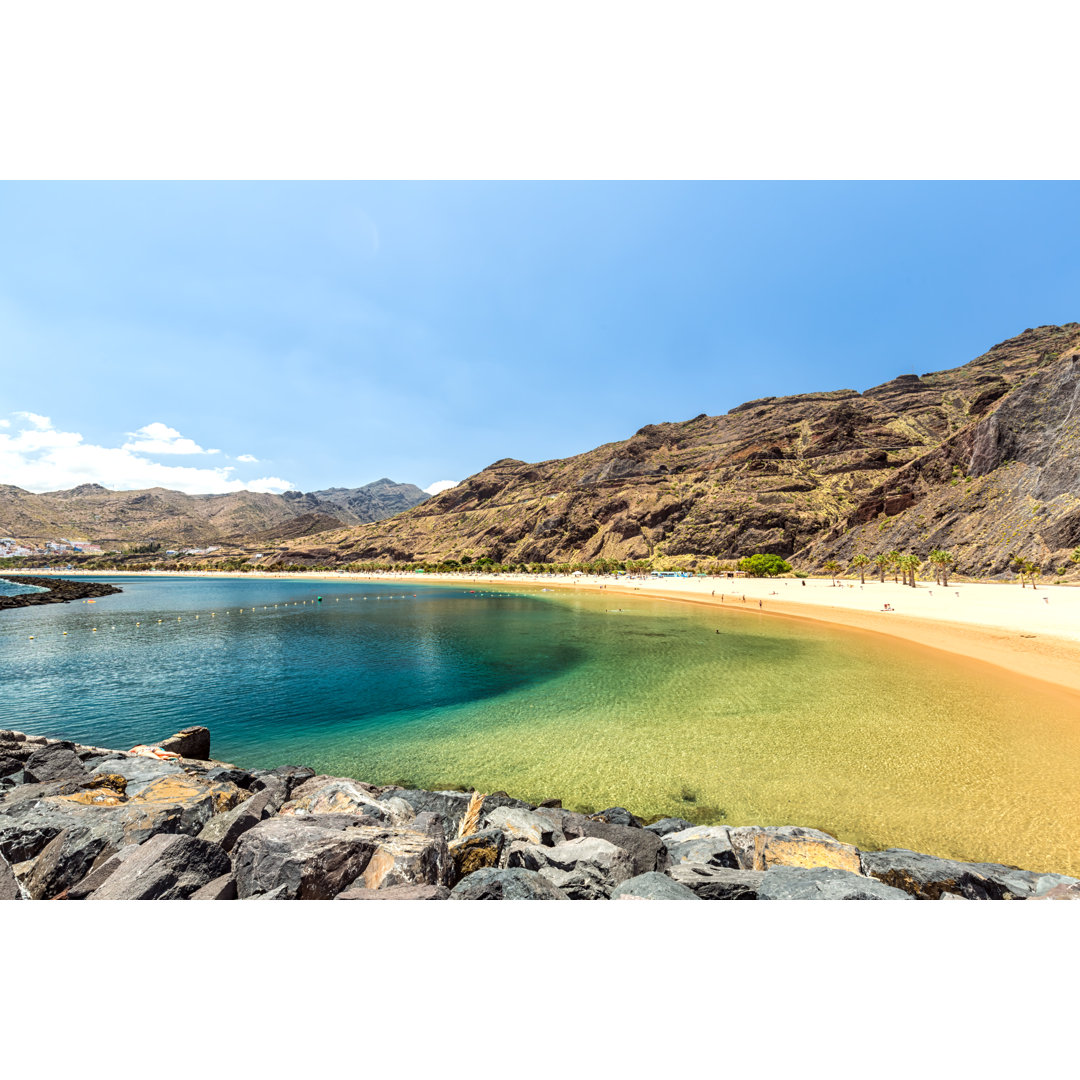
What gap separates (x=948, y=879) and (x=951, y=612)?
40144 mm

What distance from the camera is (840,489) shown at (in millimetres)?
112688

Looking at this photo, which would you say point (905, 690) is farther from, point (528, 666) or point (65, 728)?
point (65, 728)

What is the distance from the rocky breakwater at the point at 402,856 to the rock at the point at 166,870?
0.01 metres

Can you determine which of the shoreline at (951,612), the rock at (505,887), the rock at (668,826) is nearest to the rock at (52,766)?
the rock at (505,887)

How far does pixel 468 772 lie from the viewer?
11688 millimetres

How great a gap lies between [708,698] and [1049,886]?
11.5m

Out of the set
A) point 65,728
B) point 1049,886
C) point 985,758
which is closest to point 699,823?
point 1049,886

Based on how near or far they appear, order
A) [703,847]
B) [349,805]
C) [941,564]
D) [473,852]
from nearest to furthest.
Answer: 1. [473,852]
2. [703,847]
3. [349,805]
4. [941,564]

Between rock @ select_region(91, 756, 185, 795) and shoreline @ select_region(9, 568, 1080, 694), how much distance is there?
2849cm

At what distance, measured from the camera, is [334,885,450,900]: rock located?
4574 mm

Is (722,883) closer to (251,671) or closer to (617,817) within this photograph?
(617,817)

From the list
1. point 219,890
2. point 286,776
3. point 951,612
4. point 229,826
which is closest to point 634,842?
point 219,890

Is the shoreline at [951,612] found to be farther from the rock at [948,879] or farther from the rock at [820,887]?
the rock at [820,887]
